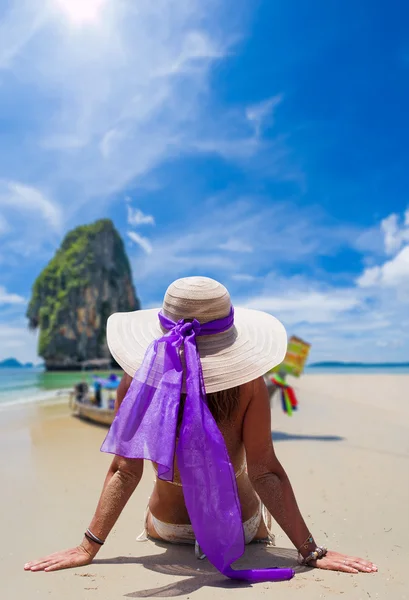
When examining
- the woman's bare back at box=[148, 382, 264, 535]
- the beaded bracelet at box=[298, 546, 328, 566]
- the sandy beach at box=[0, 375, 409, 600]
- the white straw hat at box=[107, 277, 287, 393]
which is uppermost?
the white straw hat at box=[107, 277, 287, 393]

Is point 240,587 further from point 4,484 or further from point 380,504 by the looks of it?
point 4,484

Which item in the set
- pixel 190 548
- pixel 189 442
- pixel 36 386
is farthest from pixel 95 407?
pixel 36 386

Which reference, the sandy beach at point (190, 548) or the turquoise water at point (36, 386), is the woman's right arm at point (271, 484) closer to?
the sandy beach at point (190, 548)

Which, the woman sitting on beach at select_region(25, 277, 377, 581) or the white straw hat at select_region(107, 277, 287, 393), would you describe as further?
the white straw hat at select_region(107, 277, 287, 393)

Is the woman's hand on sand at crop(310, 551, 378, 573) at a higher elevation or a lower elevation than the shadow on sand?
higher

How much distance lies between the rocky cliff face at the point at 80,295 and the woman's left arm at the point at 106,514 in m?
68.8

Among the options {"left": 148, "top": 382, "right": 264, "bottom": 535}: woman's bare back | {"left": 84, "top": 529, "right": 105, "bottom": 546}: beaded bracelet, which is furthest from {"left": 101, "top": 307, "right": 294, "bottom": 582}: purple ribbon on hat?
{"left": 84, "top": 529, "right": 105, "bottom": 546}: beaded bracelet

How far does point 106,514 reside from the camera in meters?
1.90

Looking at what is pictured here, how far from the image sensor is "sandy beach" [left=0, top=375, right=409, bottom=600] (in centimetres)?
180

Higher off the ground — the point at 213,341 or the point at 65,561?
the point at 213,341

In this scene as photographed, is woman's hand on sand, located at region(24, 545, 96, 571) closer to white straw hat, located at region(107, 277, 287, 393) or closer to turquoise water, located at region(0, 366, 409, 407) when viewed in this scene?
white straw hat, located at region(107, 277, 287, 393)

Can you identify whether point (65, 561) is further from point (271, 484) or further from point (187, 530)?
point (271, 484)

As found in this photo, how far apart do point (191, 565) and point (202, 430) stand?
70cm

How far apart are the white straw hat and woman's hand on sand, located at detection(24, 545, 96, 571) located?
77 centimetres
